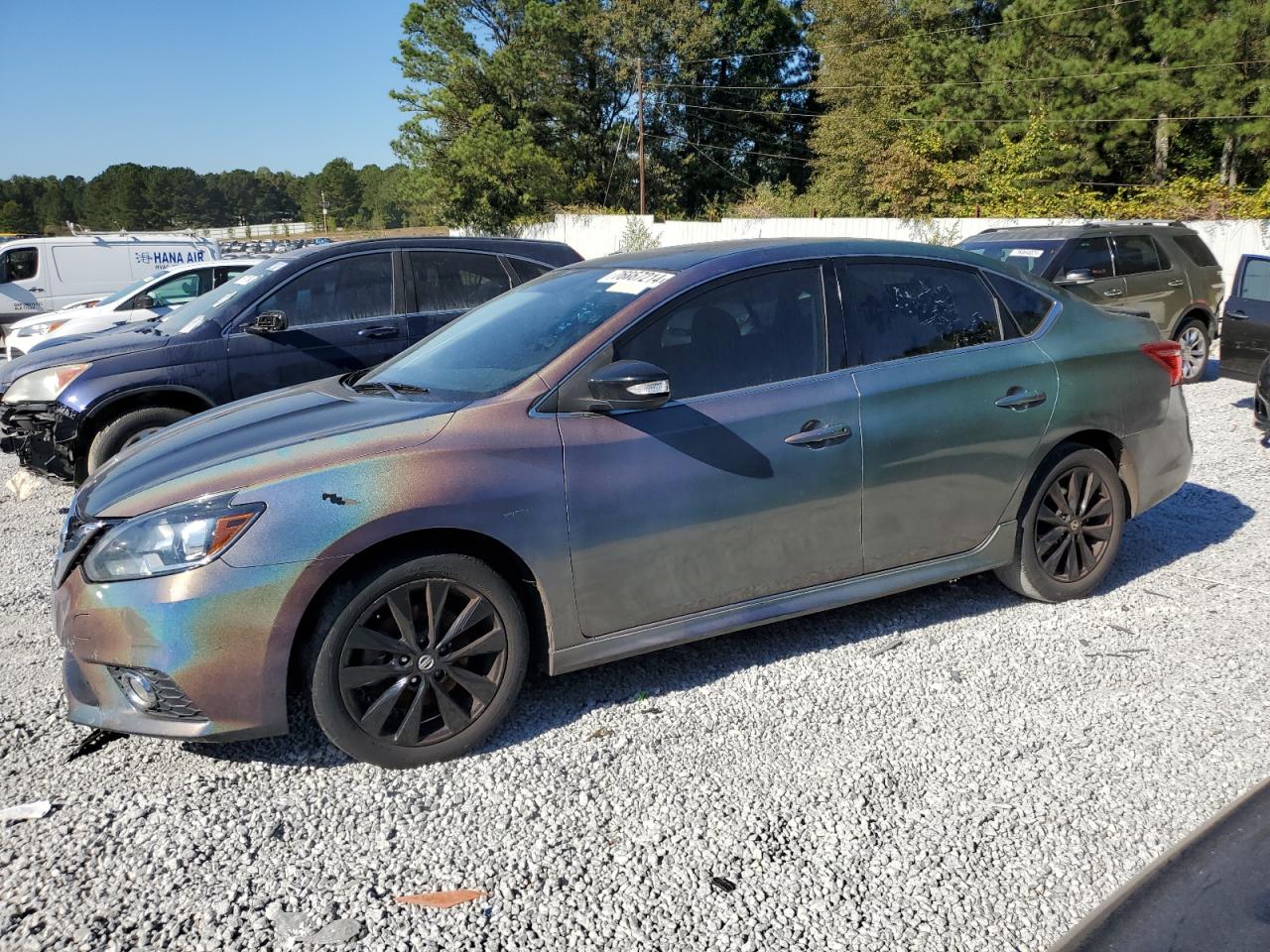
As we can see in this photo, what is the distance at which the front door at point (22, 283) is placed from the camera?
16.7m

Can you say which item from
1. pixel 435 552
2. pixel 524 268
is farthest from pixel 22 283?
pixel 435 552

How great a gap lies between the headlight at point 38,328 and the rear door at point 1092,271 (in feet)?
41.9

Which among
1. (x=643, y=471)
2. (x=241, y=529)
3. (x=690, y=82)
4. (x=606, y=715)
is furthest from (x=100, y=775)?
(x=690, y=82)

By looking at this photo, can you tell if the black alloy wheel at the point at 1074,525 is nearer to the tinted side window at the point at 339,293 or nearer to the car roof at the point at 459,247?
the car roof at the point at 459,247

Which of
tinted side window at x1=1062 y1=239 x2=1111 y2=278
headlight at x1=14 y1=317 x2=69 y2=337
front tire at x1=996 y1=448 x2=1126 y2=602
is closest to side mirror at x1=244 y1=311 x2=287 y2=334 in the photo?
front tire at x1=996 y1=448 x2=1126 y2=602

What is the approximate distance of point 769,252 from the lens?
4.12 m

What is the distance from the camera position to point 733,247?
424cm

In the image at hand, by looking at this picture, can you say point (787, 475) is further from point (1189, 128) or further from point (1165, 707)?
point (1189, 128)

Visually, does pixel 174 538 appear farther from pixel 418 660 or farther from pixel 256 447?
pixel 418 660

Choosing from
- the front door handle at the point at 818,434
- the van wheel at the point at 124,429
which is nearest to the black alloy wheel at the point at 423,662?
the front door handle at the point at 818,434

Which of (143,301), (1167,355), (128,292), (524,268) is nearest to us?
(1167,355)

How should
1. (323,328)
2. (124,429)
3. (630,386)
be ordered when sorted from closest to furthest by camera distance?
(630,386) → (124,429) → (323,328)

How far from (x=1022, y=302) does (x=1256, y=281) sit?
7.19m

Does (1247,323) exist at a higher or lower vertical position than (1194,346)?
higher
